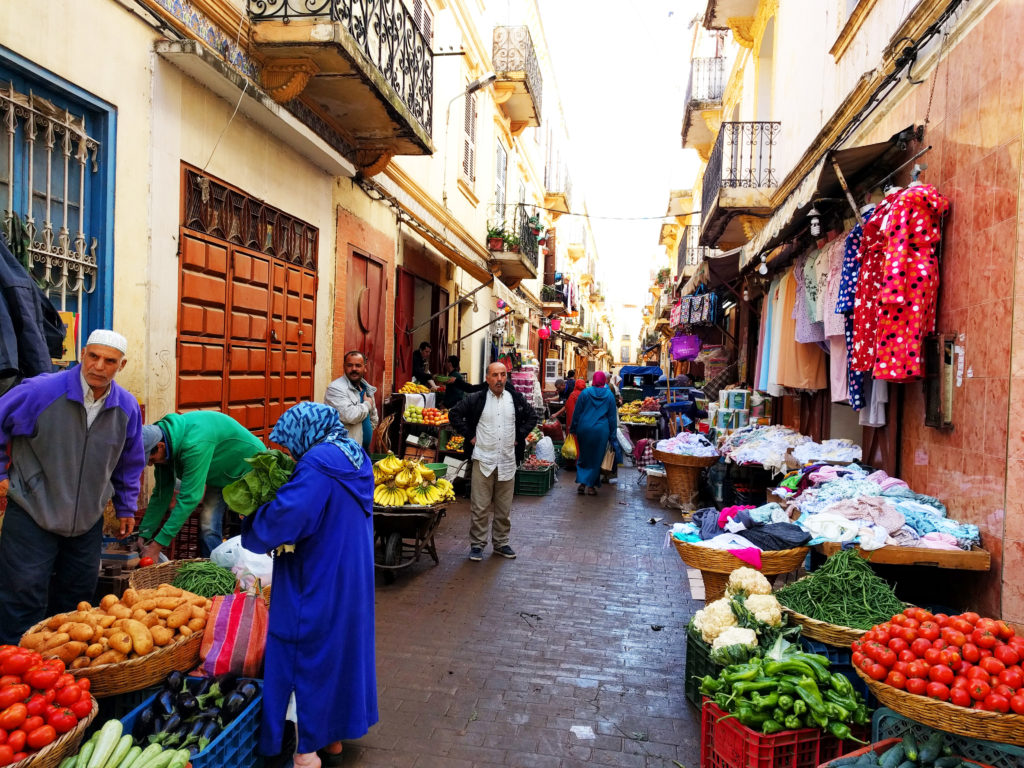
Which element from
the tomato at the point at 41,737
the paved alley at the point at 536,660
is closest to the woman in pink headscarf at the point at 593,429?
the paved alley at the point at 536,660

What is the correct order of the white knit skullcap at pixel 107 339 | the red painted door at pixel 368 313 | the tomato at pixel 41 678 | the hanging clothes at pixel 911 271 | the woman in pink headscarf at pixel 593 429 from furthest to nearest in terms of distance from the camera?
the woman in pink headscarf at pixel 593 429
the red painted door at pixel 368 313
the hanging clothes at pixel 911 271
the white knit skullcap at pixel 107 339
the tomato at pixel 41 678

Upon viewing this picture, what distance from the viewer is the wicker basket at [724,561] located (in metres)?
4.59

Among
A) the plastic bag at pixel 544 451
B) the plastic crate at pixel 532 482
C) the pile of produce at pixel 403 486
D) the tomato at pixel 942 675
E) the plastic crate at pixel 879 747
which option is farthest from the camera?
the plastic bag at pixel 544 451

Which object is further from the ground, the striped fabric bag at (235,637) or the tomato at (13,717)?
the tomato at (13,717)

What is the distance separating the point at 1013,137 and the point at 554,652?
425cm

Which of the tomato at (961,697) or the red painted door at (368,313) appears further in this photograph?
the red painted door at (368,313)

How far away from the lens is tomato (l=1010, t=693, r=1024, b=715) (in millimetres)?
2600

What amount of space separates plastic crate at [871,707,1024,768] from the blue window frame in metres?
5.60

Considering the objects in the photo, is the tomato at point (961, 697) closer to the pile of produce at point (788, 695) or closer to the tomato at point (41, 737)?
the pile of produce at point (788, 695)

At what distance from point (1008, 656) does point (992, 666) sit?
10cm

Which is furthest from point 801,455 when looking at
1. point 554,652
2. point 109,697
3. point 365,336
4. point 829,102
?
point 365,336

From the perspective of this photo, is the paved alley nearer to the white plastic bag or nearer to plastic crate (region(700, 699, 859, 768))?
plastic crate (region(700, 699, 859, 768))

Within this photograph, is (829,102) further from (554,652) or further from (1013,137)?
(554,652)

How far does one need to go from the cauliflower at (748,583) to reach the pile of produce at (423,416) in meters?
6.88
